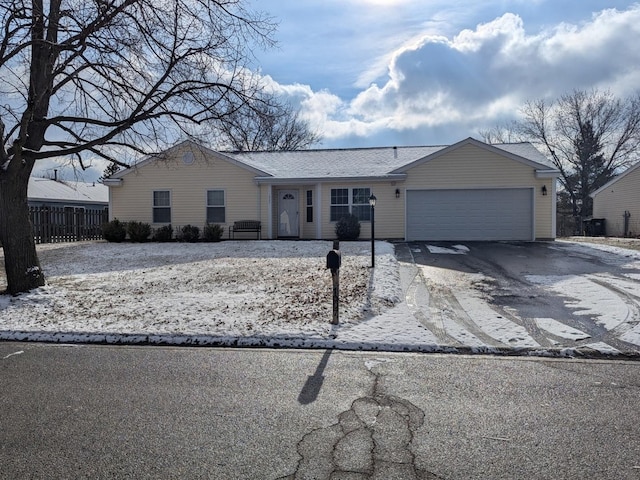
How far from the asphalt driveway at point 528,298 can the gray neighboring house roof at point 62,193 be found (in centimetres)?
2368

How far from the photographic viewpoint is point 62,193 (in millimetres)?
30625

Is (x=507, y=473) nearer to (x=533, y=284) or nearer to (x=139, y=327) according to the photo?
(x=139, y=327)

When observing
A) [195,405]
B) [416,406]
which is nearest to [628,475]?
[416,406]

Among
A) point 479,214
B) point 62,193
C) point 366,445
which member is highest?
point 62,193

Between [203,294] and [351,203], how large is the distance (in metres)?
10.8

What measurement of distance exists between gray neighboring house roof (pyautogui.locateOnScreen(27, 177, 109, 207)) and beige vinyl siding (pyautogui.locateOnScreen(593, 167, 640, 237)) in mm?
31199

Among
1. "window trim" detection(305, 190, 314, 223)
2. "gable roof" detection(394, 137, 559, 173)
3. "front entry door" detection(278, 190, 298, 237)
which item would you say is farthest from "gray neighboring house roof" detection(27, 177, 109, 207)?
"gable roof" detection(394, 137, 559, 173)

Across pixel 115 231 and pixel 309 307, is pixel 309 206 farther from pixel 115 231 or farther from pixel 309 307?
pixel 309 307

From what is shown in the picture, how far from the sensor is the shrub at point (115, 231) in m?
18.6

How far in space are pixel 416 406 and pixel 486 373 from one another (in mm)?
1198

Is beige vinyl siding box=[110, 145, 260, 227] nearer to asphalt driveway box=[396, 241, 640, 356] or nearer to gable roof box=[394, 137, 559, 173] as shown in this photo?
gable roof box=[394, 137, 559, 173]

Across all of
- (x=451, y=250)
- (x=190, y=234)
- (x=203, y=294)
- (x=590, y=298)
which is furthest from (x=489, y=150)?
(x=203, y=294)

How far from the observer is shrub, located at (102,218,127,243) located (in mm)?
18594

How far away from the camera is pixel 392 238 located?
59.0ft
